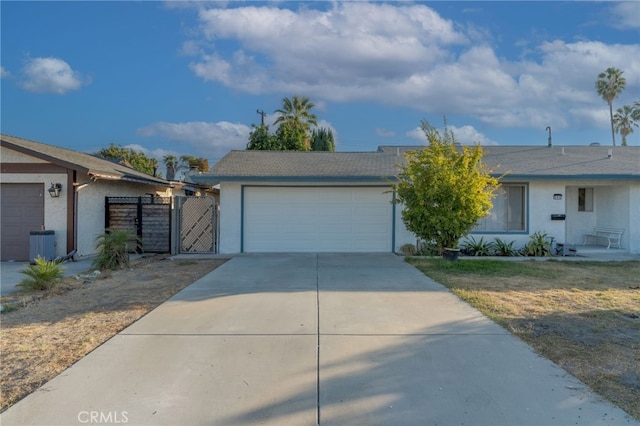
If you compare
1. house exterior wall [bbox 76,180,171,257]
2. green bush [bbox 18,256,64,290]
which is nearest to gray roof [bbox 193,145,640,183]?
house exterior wall [bbox 76,180,171,257]

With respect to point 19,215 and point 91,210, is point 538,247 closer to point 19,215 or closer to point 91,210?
point 91,210

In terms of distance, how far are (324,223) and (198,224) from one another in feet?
13.9

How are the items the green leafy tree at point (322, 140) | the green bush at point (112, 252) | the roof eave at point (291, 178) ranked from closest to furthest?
the green bush at point (112, 252)
the roof eave at point (291, 178)
the green leafy tree at point (322, 140)

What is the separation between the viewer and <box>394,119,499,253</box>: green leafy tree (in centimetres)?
1024

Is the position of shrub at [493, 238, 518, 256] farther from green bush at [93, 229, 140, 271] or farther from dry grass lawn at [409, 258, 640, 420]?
green bush at [93, 229, 140, 271]

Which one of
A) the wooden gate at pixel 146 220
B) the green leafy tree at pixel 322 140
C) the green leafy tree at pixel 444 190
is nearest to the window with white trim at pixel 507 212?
the green leafy tree at pixel 444 190

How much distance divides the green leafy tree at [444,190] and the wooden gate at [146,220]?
8.06 metres

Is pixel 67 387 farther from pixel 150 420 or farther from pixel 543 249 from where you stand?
pixel 543 249

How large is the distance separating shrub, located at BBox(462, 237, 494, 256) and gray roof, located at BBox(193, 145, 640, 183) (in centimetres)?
223

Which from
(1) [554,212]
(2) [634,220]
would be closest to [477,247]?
(1) [554,212]

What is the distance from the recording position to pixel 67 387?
3.85 metres

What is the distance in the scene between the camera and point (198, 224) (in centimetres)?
1426

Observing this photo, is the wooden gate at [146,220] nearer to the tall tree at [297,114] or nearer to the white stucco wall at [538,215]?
the white stucco wall at [538,215]

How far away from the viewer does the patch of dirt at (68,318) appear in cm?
424
